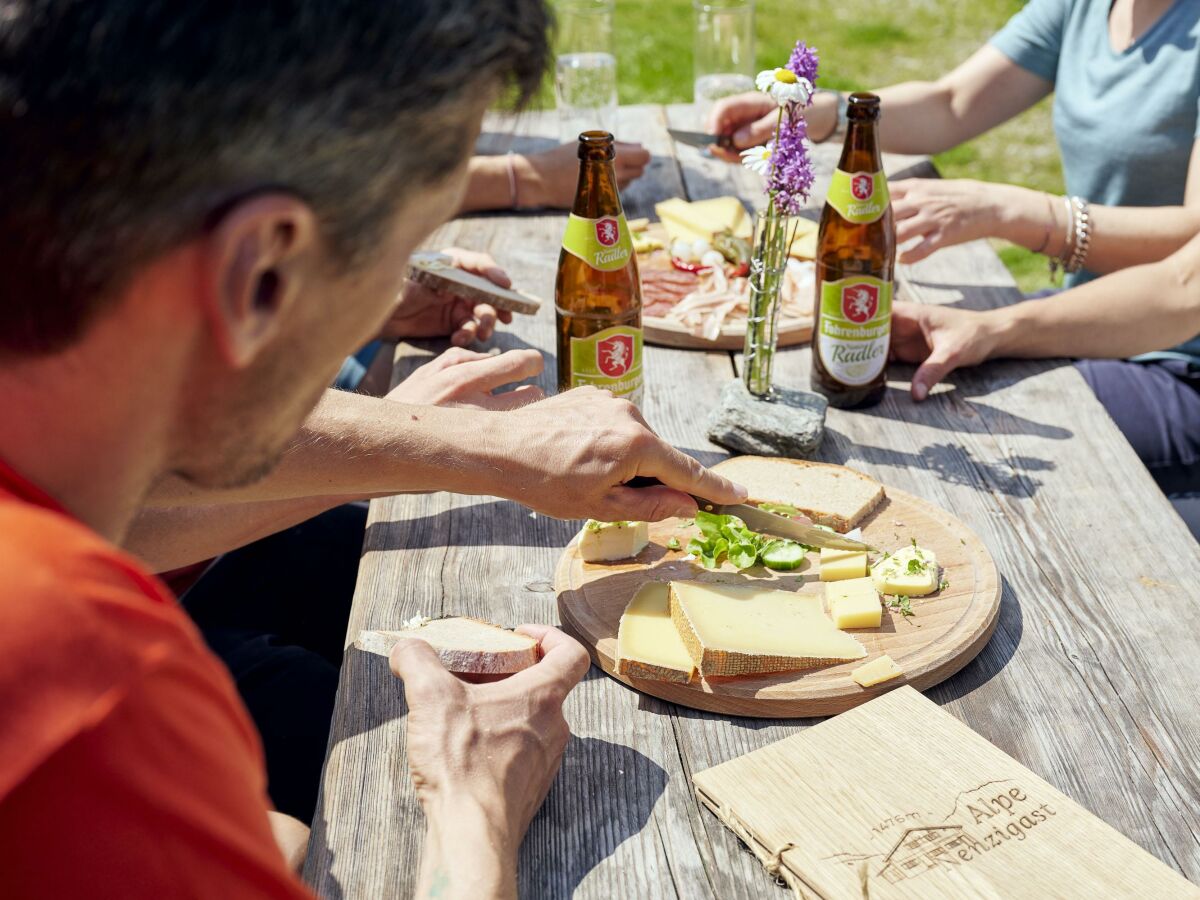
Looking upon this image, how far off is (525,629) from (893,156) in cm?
259

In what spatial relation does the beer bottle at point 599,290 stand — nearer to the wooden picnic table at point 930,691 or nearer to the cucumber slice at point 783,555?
the wooden picnic table at point 930,691

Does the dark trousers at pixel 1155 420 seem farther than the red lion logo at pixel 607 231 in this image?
Yes

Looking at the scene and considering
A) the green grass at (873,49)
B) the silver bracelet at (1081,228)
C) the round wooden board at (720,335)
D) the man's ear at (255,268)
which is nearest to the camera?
the man's ear at (255,268)

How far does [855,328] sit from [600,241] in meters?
0.53

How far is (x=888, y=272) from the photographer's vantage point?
2.29 metres

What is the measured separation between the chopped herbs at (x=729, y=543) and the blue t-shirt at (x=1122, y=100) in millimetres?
1616

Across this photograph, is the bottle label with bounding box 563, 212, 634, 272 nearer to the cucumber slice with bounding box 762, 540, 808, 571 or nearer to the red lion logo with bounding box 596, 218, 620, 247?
the red lion logo with bounding box 596, 218, 620, 247

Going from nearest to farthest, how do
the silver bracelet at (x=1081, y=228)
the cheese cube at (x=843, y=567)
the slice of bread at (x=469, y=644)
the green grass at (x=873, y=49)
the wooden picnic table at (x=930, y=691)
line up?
the wooden picnic table at (x=930, y=691) < the slice of bread at (x=469, y=644) < the cheese cube at (x=843, y=567) < the silver bracelet at (x=1081, y=228) < the green grass at (x=873, y=49)

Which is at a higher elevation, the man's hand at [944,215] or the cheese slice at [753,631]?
the man's hand at [944,215]

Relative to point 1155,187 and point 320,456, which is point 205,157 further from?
point 1155,187

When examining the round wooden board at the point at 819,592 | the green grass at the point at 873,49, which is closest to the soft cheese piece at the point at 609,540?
the round wooden board at the point at 819,592

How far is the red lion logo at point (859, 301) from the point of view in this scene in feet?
7.31

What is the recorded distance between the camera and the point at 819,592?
5.89ft

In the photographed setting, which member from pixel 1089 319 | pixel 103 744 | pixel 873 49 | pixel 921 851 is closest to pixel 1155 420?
pixel 1089 319
